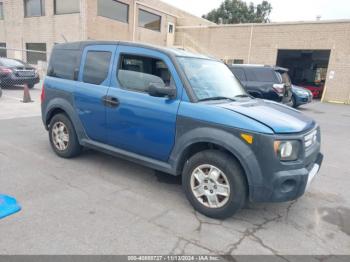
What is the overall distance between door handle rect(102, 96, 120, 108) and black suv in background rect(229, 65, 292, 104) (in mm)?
7394

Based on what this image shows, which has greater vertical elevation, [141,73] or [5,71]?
[141,73]

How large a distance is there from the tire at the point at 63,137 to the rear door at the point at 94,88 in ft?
1.35

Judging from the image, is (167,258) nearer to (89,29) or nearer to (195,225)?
(195,225)

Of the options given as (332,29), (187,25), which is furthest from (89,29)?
(332,29)

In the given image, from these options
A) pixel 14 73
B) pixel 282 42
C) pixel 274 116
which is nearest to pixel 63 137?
pixel 274 116

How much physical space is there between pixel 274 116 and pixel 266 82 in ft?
26.4

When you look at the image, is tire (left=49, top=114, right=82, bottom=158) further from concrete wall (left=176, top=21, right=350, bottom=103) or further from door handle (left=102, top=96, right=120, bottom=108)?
concrete wall (left=176, top=21, right=350, bottom=103)

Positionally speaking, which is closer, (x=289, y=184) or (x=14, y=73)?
(x=289, y=184)

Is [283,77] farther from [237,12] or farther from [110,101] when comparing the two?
[237,12]

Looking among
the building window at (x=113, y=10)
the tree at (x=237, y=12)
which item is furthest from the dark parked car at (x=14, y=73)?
the tree at (x=237, y=12)

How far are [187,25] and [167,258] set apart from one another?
27.0 meters

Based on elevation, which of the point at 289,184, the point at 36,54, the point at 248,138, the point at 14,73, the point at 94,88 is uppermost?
the point at 36,54

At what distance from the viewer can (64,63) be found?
16.1 feet

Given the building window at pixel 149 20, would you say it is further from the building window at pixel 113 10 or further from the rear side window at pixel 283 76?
the rear side window at pixel 283 76
